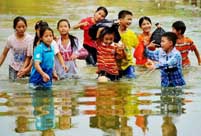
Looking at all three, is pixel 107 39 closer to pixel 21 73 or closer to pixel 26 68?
pixel 26 68

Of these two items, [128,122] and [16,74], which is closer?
[128,122]

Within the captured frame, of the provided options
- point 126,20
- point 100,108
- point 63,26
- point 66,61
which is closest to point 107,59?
point 66,61

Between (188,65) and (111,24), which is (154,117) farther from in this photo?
(188,65)

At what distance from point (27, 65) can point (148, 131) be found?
4.21 m

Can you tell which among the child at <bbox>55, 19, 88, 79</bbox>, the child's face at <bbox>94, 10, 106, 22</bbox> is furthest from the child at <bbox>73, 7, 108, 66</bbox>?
the child at <bbox>55, 19, 88, 79</bbox>

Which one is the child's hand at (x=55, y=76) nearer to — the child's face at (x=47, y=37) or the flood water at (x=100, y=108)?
the flood water at (x=100, y=108)

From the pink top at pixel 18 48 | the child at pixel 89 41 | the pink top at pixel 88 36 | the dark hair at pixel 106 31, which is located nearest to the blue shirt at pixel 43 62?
the pink top at pixel 18 48

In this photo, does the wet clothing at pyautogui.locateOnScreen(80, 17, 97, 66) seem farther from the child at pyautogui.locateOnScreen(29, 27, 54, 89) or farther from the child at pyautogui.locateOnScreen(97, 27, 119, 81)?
the child at pyautogui.locateOnScreen(29, 27, 54, 89)

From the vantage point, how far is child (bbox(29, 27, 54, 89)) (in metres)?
9.79

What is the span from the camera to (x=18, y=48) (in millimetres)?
11062

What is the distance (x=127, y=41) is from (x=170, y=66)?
237 centimetres

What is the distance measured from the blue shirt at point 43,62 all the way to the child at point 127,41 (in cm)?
201

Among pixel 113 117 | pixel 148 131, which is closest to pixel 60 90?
pixel 113 117

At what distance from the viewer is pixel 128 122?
25.3 ft
